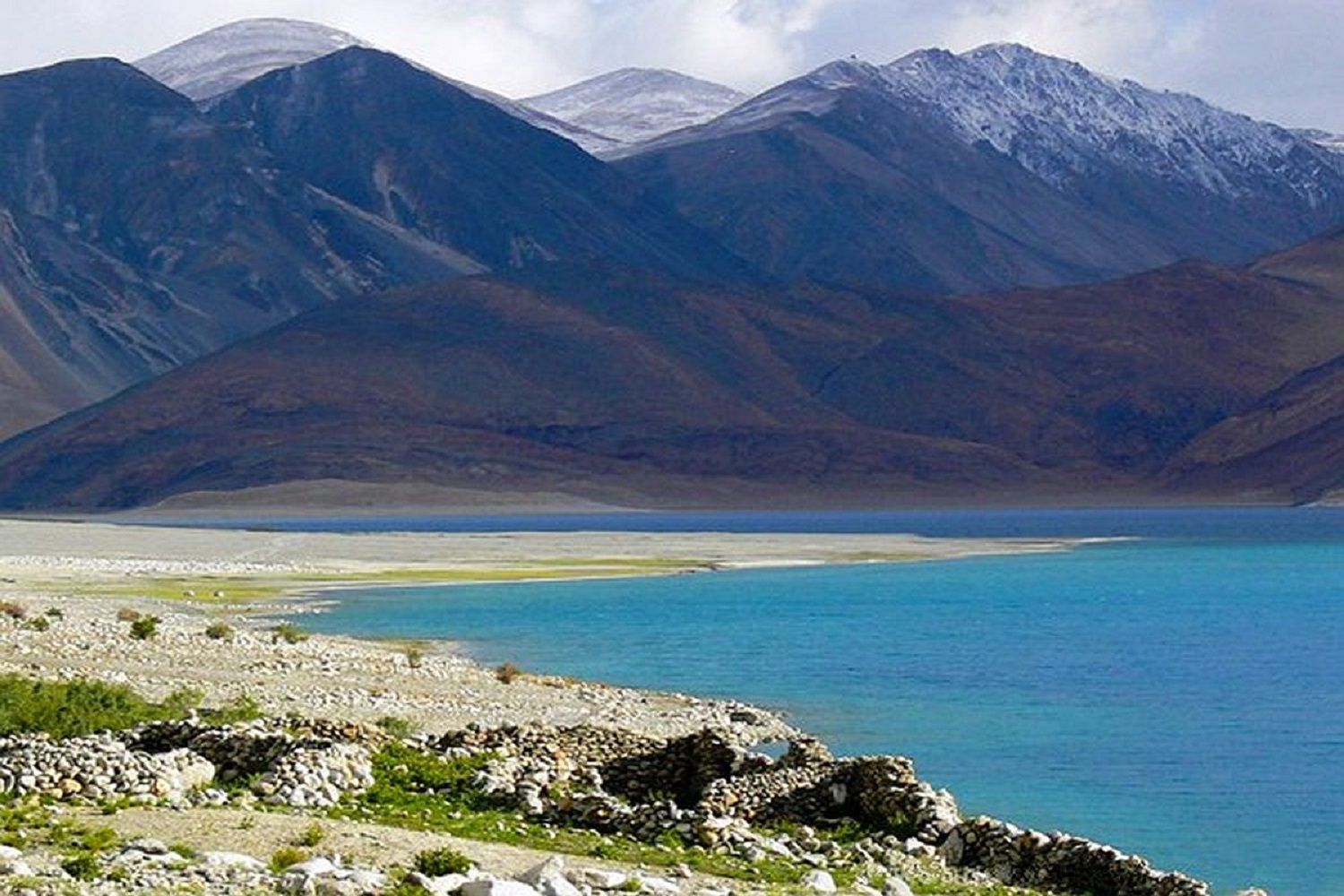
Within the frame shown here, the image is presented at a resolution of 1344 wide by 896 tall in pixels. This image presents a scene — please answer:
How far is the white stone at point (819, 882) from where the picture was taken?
17.7 meters

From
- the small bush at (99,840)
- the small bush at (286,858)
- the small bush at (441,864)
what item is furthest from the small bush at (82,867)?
the small bush at (441,864)

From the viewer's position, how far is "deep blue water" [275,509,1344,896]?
30062 millimetres

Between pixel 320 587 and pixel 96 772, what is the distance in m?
61.8

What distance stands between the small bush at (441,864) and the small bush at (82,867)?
86.8 inches

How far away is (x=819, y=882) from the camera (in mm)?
18000

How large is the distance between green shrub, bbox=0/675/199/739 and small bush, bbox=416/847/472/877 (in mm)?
9096

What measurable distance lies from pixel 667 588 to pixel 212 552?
3123cm

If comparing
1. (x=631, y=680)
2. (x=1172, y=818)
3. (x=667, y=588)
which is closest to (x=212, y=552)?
(x=667, y=588)

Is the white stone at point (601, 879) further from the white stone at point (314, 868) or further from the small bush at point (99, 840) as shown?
the small bush at point (99, 840)

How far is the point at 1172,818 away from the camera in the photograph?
2925 cm

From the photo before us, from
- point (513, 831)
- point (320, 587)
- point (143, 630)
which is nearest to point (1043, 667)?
point (143, 630)

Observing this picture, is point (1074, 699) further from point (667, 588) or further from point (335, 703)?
point (667, 588)

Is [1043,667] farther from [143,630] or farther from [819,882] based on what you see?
[819,882]

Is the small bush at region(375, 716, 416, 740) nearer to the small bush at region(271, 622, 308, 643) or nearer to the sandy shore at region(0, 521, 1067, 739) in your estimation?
the sandy shore at region(0, 521, 1067, 739)
